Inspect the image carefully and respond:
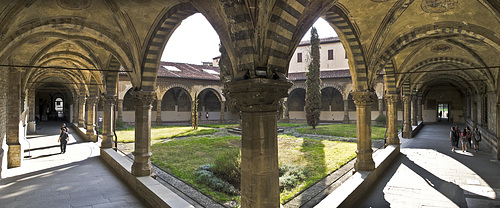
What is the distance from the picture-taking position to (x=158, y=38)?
6961mm

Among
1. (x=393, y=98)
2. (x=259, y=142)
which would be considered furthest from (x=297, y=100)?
(x=259, y=142)

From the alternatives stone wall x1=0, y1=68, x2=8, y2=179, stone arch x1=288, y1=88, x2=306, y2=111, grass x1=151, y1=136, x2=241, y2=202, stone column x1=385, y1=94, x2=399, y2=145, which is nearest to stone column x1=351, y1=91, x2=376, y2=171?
grass x1=151, y1=136, x2=241, y2=202

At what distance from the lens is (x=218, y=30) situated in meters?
4.39

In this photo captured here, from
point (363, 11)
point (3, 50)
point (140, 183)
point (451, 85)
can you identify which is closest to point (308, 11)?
point (363, 11)

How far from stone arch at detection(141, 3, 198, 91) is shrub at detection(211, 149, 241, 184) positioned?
2935 mm

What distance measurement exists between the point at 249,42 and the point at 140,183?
16.3 feet

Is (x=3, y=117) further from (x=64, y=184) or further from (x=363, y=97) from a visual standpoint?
(x=363, y=97)

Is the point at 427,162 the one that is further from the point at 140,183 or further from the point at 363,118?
the point at 140,183

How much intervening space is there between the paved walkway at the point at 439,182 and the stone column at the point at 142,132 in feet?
18.0

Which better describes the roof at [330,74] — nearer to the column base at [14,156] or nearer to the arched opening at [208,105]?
the arched opening at [208,105]

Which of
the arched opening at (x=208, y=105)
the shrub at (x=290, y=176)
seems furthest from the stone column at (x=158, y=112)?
the shrub at (x=290, y=176)

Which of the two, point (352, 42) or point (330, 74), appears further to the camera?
point (330, 74)

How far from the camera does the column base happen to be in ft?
29.6

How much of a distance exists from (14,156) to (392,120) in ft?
48.1
